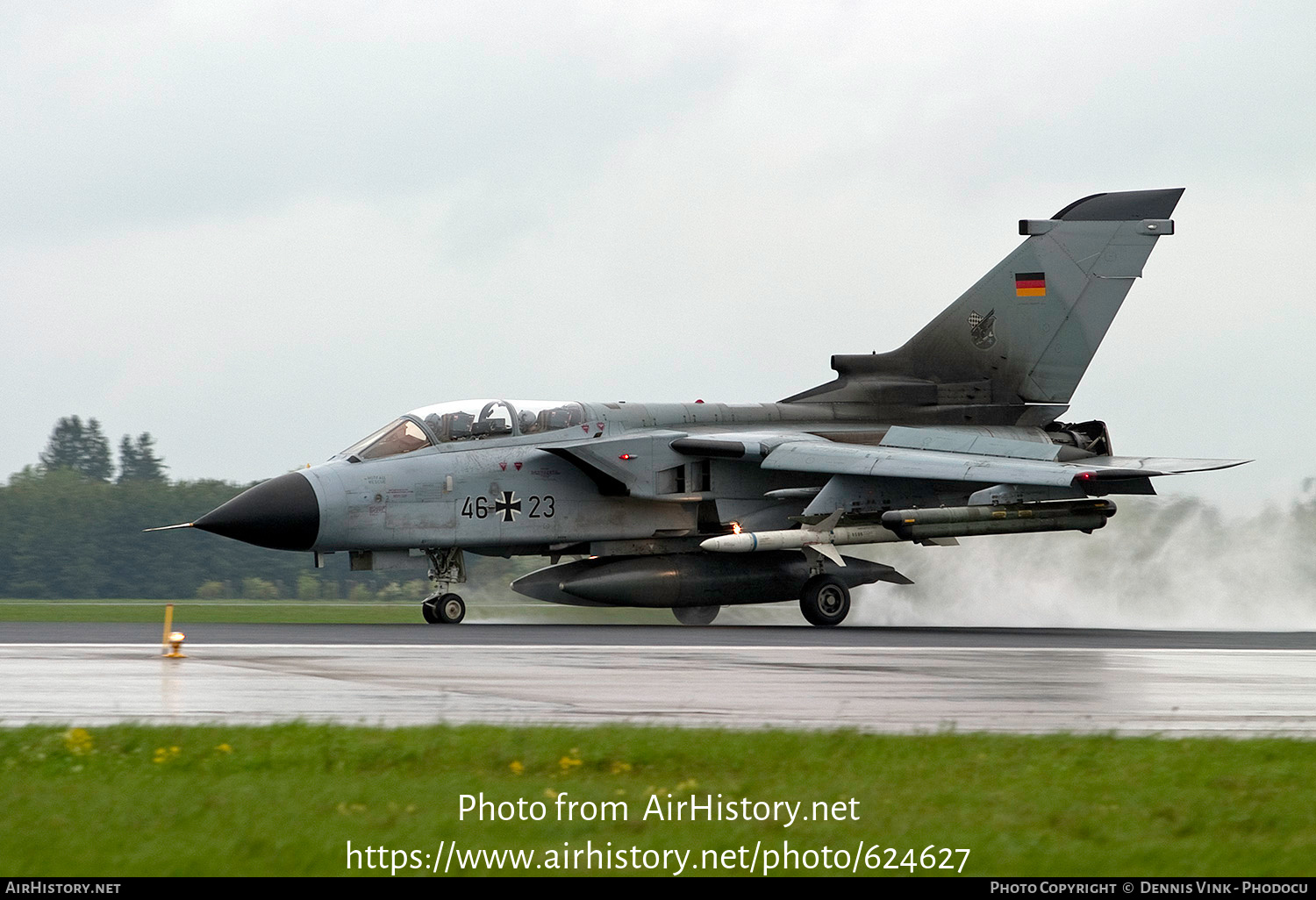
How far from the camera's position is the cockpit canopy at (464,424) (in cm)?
1955

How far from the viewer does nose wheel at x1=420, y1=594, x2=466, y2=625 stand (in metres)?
19.5

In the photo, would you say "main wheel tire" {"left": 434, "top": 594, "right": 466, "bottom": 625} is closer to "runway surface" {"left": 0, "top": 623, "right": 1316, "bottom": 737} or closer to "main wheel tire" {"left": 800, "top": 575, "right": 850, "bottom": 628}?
"runway surface" {"left": 0, "top": 623, "right": 1316, "bottom": 737}

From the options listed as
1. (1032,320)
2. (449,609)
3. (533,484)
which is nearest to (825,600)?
(533,484)

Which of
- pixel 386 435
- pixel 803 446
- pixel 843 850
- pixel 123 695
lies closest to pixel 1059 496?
pixel 803 446

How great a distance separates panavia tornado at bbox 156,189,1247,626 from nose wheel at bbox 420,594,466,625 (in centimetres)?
3

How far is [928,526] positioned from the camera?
64.2ft

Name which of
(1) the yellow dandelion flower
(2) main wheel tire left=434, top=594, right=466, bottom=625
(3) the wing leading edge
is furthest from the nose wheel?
(1) the yellow dandelion flower

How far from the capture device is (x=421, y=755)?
268 inches

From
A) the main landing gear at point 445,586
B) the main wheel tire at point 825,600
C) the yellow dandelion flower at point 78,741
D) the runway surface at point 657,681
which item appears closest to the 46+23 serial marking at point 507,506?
the main landing gear at point 445,586

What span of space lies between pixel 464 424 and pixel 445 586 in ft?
7.23

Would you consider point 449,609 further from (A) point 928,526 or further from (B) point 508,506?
(A) point 928,526

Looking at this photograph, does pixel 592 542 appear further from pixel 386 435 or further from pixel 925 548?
pixel 925 548

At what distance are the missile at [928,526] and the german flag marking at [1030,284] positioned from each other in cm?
419
